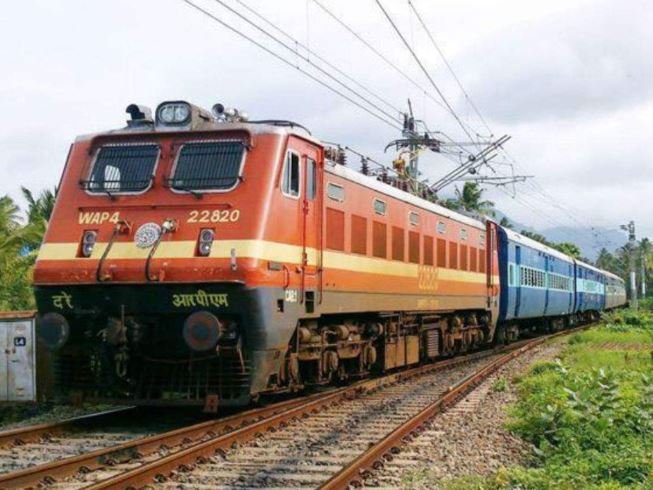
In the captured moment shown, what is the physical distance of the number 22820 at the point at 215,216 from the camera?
10.1 m

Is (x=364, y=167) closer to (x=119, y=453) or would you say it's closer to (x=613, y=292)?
(x=119, y=453)

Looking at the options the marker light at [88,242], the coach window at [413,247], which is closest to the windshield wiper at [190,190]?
the marker light at [88,242]

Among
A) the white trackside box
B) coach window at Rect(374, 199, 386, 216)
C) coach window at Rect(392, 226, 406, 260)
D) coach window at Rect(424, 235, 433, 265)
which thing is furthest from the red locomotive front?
coach window at Rect(424, 235, 433, 265)

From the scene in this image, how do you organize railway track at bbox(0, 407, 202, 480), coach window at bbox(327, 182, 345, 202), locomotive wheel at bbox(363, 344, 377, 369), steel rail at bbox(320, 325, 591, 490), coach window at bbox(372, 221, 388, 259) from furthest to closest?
locomotive wheel at bbox(363, 344, 377, 369)
coach window at bbox(372, 221, 388, 259)
coach window at bbox(327, 182, 345, 202)
railway track at bbox(0, 407, 202, 480)
steel rail at bbox(320, 325, 591, 490)

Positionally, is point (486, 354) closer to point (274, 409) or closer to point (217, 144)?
point (274, 409)

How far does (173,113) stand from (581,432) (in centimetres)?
604

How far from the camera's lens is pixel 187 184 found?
10.5 meters

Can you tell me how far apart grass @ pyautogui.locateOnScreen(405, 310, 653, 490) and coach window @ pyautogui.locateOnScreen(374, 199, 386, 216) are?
3.43 meters

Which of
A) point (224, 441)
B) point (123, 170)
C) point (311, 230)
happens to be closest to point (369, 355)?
point (311, 230)

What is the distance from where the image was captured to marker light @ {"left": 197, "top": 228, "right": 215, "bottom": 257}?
9922 millimetres

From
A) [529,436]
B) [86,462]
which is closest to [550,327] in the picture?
[529,436]

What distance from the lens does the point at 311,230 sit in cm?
1139

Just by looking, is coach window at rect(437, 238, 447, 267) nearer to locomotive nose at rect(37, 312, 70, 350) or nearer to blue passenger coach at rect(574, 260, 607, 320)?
locomotive nose at rect(37, 312, 70, 350)

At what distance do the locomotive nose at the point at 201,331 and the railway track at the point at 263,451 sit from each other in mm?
894
